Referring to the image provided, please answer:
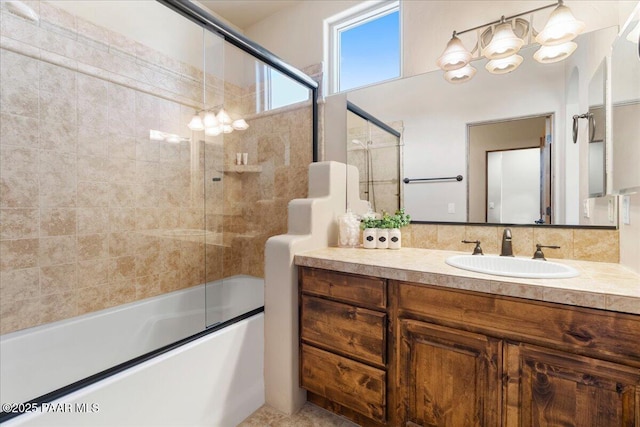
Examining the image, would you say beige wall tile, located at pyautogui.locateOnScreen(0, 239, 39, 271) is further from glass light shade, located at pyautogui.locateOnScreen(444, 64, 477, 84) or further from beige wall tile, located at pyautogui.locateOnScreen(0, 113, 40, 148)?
glass light shade, located at pyautogui.locateOnScreen(444, 64, 477, 84)

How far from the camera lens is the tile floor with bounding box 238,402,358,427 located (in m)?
1.53

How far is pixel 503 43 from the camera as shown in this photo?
1510 mm

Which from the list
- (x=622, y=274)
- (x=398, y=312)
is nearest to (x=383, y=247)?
(x=398, y=312)

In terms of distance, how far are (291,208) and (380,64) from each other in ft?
4.47

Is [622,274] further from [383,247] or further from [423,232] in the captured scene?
[383,247]

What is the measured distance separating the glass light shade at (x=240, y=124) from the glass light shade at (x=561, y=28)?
200cm

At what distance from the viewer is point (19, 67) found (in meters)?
1.58

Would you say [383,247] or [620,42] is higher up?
[620,42]

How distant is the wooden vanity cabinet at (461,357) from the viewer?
930 millimetres

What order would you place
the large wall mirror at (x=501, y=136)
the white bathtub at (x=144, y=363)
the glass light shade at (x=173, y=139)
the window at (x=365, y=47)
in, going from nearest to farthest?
the white bathtub at (x=144, y=363) < the large wall mirror at (x=501, y=136) < the window at (x=365, y=47) < the glass light shade at (x=173, y=139)

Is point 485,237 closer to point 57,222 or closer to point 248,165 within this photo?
point 248,165

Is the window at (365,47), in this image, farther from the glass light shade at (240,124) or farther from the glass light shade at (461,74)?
the glass light shade at (240,124)

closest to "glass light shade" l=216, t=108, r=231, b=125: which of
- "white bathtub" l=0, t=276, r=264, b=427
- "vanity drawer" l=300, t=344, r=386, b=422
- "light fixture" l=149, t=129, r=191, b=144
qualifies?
"light fixture" l=149, t=129, r=191, b=144

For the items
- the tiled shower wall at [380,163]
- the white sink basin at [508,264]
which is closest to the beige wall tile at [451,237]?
the white sink basin at [508,264]
